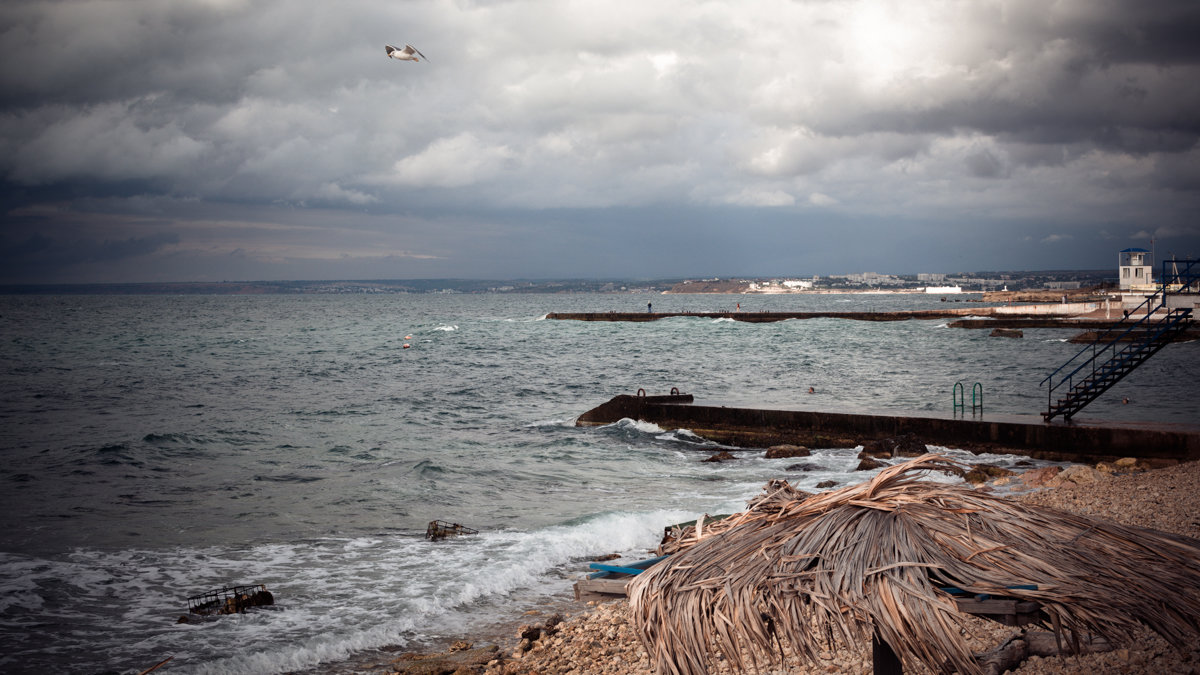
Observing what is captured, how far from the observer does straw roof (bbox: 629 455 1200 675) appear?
3369 mm

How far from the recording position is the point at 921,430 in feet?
→ 61.6

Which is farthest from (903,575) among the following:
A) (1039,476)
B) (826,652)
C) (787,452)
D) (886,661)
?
(787,452)

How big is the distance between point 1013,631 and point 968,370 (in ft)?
110

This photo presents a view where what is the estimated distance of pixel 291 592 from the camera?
10.1m

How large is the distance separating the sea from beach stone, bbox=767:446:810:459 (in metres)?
0.35

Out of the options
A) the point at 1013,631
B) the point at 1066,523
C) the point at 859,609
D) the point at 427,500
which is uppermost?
the point at 1066,523

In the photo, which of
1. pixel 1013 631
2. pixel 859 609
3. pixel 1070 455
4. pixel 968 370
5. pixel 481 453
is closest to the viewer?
pixel 859 609

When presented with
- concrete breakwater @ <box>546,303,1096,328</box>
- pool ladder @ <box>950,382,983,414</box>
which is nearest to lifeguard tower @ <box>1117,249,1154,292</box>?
concrete breakwater @ <box>546,303,1096,328</box>

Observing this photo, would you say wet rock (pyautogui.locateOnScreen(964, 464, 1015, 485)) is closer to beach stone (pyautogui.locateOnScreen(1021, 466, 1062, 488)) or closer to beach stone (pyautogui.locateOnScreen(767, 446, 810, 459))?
beach stone (pyautogui.locateOnScreen(1021, 466, 1062, 488))

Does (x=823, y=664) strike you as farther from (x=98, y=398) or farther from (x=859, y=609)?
(x=98, y=398)

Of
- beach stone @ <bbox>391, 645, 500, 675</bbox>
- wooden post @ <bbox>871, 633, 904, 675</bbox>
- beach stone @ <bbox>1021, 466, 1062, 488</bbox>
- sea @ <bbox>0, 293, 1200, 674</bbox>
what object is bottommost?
sea @ <bbox>0, 293, 1200, 674</bbox>

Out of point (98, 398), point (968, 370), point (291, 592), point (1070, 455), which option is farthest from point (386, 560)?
point (968, 370)

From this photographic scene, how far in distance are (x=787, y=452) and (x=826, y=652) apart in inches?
505

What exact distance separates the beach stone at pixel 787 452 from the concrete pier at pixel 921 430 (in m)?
1.01
